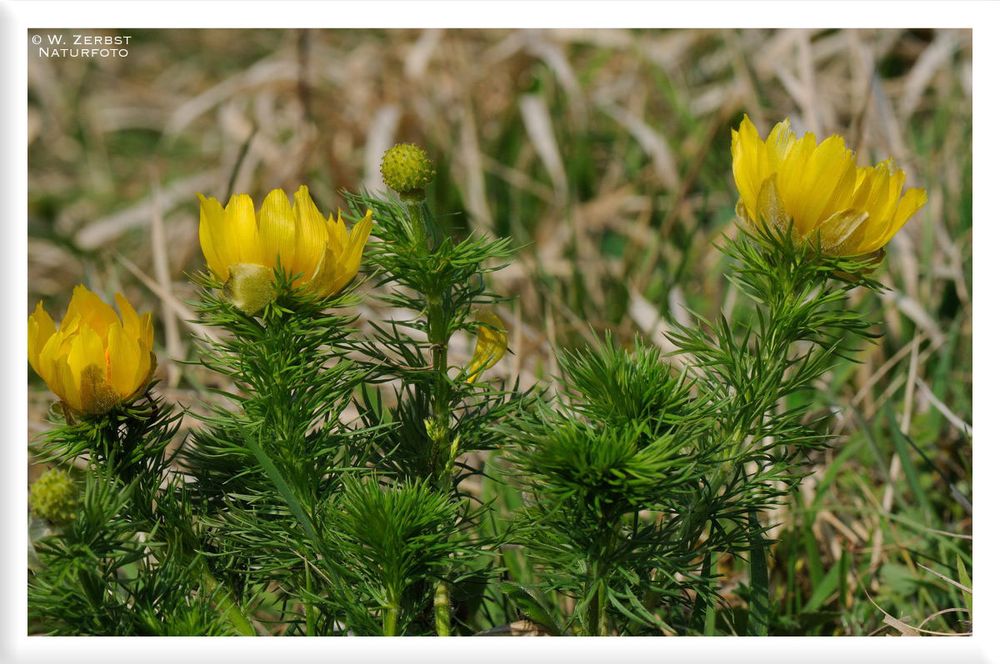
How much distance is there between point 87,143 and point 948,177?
6.37ft

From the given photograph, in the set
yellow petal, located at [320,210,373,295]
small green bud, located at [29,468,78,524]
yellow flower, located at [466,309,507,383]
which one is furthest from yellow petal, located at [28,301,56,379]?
yellow flower, located at [466,309,507,383]

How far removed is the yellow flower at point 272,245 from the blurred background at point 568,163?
75 centimetres

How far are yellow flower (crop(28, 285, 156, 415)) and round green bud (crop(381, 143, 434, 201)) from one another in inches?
9.0

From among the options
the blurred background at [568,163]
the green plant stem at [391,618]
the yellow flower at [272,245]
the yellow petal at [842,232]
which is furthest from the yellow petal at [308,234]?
the blurred background at [568,163]

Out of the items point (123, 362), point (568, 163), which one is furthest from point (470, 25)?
point (568, 163)

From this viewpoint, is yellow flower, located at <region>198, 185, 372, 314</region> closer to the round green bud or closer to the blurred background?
the round green bud

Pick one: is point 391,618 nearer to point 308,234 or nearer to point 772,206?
point 308,234

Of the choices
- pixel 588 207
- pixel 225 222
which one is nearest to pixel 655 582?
pixel 225 222

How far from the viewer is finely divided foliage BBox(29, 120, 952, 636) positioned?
0.71 meters

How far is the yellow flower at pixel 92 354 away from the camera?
2.42 feet

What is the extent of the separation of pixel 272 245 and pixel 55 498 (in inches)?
9.1

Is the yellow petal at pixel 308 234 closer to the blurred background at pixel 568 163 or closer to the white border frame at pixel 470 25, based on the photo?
the white border frame at pixel 470 25

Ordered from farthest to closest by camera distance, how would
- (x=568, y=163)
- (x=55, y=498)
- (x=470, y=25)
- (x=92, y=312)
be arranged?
(x=568, y=163)
(x=470, y=25)
(x=92, y=312)
(x=55, y=498)

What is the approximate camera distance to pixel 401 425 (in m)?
0.83
